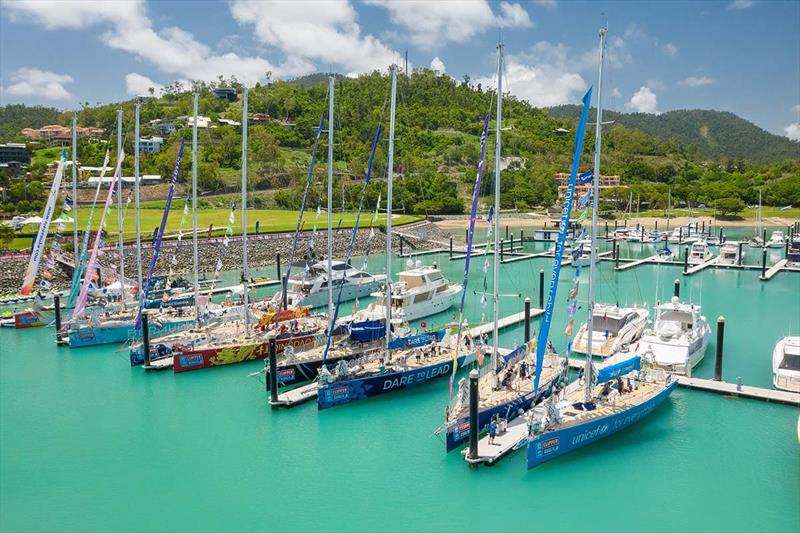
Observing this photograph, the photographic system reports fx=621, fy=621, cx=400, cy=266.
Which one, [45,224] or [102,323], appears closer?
[102,323]

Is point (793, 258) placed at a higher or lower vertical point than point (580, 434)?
higher

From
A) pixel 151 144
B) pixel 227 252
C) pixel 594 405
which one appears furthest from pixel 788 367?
pixel 151 144

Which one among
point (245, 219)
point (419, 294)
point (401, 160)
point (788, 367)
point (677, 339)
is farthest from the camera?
point (401, 160)

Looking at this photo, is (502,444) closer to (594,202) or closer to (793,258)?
(594,202)

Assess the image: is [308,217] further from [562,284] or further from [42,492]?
[42,492]

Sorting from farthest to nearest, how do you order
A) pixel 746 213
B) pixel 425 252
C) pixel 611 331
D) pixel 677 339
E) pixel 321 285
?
pixel 746 213, pixel 425 252, pixel 321 285, pixel 611 331, pixel 677 339

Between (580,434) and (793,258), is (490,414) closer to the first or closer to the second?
(580,434)

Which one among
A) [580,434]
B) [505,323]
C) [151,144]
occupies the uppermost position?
[151,144]

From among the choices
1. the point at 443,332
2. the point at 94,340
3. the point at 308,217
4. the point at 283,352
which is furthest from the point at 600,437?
the point at 308,217
